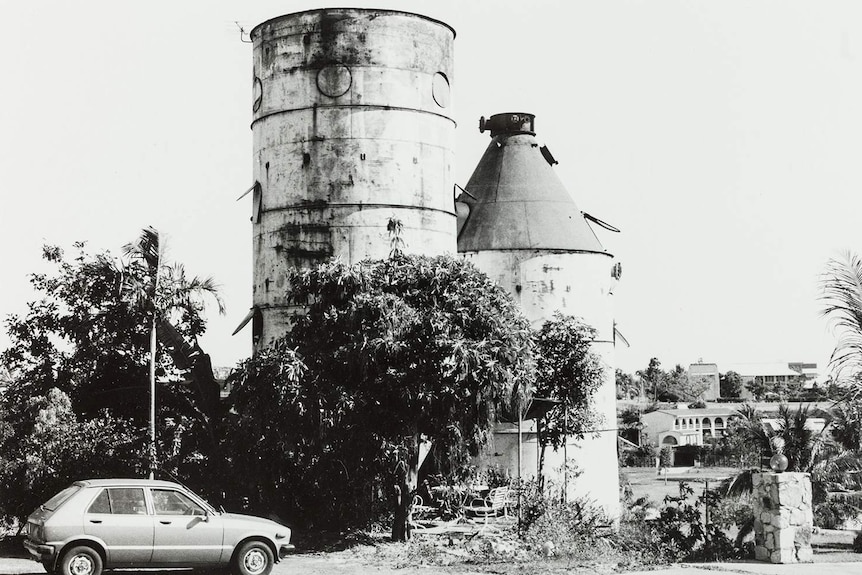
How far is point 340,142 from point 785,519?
1309 centimetres

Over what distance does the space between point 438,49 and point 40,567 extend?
1576 centimetres

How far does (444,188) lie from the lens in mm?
26750

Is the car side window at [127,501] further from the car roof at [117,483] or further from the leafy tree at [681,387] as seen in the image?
the leafy tree at [681,387]

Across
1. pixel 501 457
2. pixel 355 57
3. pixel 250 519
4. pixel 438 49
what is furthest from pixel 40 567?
pixel 501 457

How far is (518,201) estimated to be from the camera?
34.5 metres

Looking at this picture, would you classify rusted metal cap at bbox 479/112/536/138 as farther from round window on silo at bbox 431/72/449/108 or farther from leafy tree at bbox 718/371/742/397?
leafy tree at bbox 718/371/742/397

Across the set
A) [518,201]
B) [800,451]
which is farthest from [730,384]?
[800,451]

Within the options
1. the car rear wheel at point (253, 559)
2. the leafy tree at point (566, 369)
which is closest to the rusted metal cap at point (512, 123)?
the leafy tree at point (566, 369)

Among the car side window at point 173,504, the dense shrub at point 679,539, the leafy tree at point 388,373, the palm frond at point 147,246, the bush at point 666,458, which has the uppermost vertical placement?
the palm frond at point 147,246

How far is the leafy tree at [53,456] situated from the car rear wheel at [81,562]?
19.2ft

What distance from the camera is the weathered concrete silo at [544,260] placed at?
32.8 meters

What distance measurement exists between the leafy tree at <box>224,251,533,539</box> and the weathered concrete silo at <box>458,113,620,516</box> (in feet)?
41.1

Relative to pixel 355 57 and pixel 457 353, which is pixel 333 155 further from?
pixel 457 353

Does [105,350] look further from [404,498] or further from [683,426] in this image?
[683,426]
